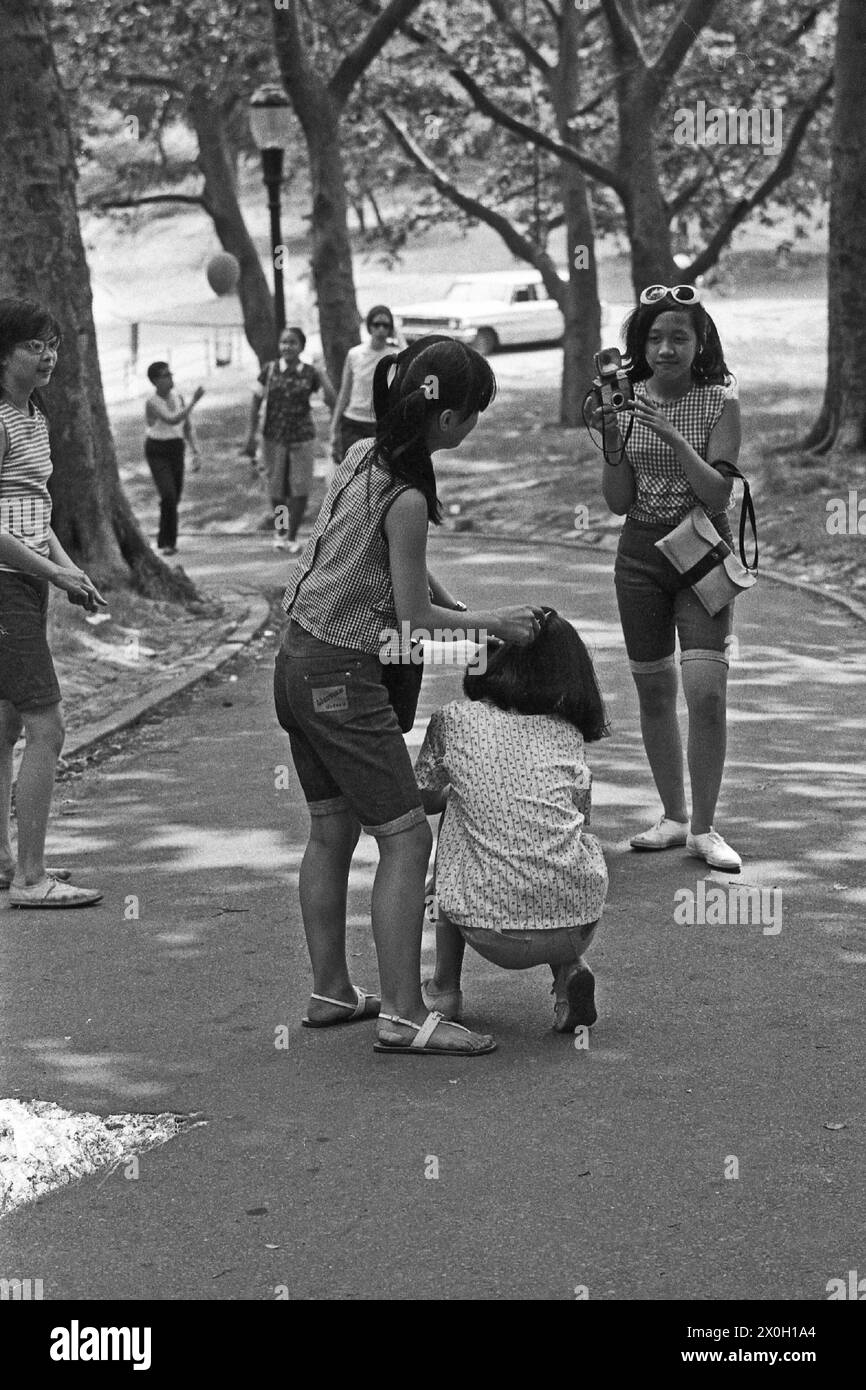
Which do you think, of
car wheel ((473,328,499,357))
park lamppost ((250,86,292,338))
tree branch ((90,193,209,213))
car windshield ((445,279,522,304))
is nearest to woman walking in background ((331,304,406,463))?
park lamppost ((250,86,292,338))

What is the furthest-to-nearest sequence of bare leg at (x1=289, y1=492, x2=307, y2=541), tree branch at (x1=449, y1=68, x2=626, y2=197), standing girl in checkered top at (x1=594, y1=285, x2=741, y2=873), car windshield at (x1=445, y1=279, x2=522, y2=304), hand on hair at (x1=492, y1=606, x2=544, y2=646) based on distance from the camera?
1. car windshield at (x1=445, y1=279, x2=522, y2=304)
2. tree branch at (x1=449, y1=68, x2=626, y2=197)
3. bare leg at (x1=289, y1=492, x2=307, y2=541)
4. standing girl in checkered top at (x1=594, y1=285, x2=741, y2=873)
5. hand on hair at (x1=492, y1=606, x2=544, y2=646)

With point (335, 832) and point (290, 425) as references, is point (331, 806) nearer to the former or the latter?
point (335, 832)

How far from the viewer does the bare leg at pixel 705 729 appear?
7020 mm

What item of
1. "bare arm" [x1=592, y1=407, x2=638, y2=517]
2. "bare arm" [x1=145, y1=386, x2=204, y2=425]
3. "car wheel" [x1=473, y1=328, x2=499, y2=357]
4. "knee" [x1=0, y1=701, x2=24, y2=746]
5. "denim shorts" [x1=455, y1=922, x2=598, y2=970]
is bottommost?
"car wheel" [x1=473, y1=328, x2=499, y2=357]

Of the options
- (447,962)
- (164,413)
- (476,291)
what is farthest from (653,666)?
(476,291)

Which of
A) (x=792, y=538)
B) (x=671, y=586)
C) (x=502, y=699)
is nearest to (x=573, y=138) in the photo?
(x=792, y=538)

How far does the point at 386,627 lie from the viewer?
5.20m

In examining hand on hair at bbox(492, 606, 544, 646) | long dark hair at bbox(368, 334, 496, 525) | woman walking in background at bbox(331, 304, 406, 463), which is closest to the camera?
long dark hair at bbox(368, 334, 496, 525)

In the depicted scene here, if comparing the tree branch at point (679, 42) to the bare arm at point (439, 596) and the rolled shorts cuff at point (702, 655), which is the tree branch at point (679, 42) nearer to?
the rolled shorts cuff at point (702, 655)

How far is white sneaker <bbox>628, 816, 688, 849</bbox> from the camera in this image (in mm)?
7336

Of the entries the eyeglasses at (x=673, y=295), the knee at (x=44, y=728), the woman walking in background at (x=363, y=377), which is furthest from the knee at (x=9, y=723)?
the woman walking in background at (x=363, y=377)

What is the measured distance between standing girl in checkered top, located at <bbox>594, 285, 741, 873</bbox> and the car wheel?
35947 mm

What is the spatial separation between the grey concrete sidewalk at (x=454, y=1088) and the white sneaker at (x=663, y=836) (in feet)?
0.24

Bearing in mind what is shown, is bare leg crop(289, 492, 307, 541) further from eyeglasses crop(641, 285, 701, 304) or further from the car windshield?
the car windshield
